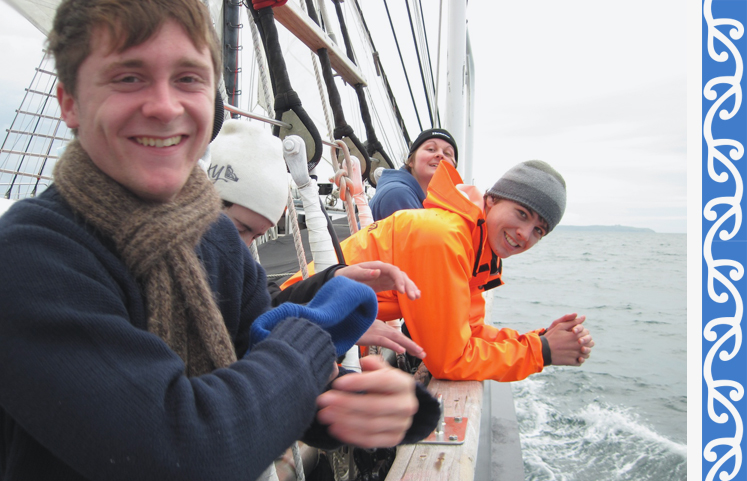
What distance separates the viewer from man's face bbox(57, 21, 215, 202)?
2.27 ft

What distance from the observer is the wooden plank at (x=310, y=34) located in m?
2.26

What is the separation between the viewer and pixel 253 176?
5.71 feet

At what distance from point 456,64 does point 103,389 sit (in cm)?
590

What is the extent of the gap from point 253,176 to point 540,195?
49.4 inches

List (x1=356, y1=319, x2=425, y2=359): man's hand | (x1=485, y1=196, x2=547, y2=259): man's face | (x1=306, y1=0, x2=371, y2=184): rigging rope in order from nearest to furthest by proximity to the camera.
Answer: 1. (x1=356, y1=319, x2=425, y2=359): man's hand
2. (x1=485, y1=196, x2=547, y2=259): man's face
3. (x1=306, y1=0, x2=371, y2=184): rigging rope

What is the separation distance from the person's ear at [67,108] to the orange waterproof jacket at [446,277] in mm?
1377

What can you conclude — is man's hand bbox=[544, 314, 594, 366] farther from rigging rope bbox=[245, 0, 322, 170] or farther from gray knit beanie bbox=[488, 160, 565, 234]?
rigging rope bbox=[245, 0, 322, 170]

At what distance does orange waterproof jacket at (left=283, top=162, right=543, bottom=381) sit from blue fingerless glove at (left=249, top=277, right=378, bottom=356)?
3.41 feet

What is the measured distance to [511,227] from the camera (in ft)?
7.43

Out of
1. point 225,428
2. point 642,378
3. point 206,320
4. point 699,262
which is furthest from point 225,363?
point 642,378

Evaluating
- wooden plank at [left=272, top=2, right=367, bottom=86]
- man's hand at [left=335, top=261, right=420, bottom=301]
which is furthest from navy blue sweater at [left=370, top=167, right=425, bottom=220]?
man's hand at [left=335, top=261, right=420, bottom=301]

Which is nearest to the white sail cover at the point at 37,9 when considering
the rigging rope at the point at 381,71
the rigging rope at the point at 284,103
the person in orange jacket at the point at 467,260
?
the rigging rope at the point at 284,103

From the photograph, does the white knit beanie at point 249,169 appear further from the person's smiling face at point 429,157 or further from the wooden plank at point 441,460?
the person's smiling face at point 429,157

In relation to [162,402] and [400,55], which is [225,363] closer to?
[162,402]
